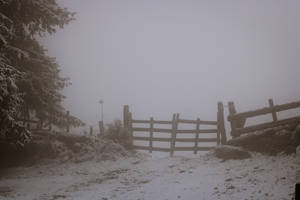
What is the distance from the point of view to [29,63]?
1045cm

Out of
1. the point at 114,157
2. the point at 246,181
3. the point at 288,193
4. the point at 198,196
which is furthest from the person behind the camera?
the point at 114,157

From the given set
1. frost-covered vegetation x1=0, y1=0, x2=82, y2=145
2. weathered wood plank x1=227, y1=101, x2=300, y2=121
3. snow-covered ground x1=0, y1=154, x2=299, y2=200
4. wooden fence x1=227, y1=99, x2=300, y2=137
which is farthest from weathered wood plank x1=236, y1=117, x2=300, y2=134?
frost-covered vegetation x1=0, y1=0, x2=82, y2=145

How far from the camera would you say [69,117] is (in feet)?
39.5

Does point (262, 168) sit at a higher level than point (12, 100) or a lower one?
lower

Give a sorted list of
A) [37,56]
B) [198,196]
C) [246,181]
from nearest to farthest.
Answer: [198,196]
[246,181]
[37,56]

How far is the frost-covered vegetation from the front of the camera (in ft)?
24.6

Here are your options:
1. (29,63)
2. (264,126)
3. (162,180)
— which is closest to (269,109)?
(264,126)

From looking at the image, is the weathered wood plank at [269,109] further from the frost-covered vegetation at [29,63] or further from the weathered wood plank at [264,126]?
the frost-covered vegetation at [29,63]

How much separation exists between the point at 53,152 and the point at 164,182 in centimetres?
762

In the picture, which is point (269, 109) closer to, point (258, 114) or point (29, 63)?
point (258, 114)

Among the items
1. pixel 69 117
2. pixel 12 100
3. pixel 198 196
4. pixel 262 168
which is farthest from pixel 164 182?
pixel 69 117

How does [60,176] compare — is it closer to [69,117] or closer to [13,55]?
[69,117]

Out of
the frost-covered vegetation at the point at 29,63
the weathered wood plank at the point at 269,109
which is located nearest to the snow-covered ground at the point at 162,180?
the frost-covered vegetation at the point at 29,63

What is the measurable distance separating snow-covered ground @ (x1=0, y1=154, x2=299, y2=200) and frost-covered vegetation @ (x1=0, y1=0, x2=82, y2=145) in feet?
6.27
